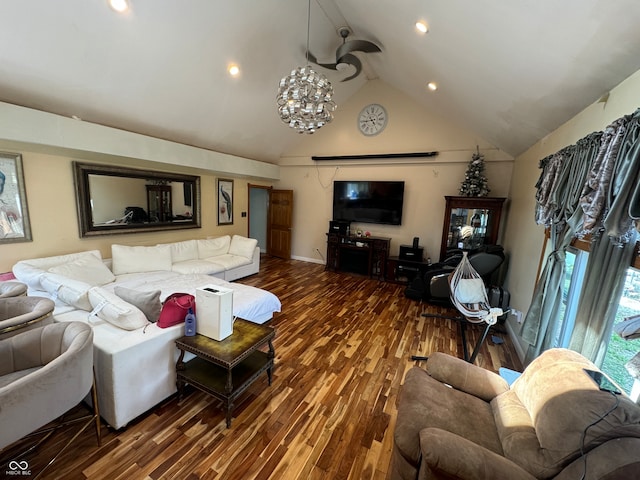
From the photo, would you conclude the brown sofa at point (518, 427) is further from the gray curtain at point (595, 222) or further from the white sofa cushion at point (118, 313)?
the white sofa cushion at point (118, 313)

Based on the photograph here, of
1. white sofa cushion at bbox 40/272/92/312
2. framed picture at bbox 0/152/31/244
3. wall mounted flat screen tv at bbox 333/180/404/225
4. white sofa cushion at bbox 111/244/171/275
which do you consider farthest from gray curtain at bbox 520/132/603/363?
framed picture at bbox 0/152/31/244

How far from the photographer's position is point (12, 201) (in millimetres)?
2879

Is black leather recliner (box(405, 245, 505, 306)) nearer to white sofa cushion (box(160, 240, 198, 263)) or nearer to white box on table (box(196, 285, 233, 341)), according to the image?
white box on table (box(196, 285, 233, 341))

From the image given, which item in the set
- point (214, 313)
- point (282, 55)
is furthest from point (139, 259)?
point (282, 55)

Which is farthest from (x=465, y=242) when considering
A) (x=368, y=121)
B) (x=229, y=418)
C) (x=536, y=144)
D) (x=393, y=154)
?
(x=229, y=418)

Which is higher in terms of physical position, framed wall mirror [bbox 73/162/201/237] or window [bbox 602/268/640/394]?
framed wall mirror [bbox 73/162/201/237]

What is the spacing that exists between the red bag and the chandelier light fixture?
2.06 m

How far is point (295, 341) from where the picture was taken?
114 inches

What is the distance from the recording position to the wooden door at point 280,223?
6379mm

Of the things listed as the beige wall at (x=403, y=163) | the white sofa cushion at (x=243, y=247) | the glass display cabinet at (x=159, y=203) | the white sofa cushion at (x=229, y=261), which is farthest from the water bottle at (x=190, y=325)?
the beige wall at (x=403, y=163)

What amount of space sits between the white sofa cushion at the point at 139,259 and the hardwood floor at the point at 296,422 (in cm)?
214

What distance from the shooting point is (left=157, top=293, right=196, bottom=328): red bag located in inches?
76.5

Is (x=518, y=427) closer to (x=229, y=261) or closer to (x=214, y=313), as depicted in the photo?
(x=214, y=313)

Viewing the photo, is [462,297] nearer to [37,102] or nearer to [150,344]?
[150,344]
